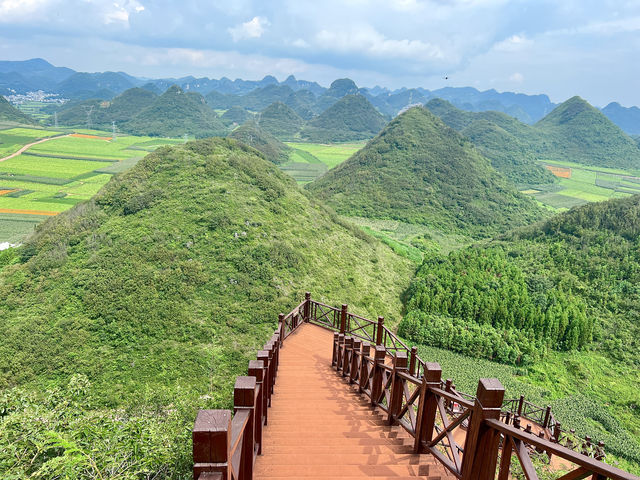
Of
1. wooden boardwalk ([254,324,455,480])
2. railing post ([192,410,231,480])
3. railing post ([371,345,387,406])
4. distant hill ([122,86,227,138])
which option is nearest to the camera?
railing post ([192,410,231,480])

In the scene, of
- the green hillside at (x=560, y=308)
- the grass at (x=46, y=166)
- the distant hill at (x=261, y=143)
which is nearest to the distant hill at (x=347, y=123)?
the distant hill at (x=261, y=143)

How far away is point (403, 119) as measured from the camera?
213 feet

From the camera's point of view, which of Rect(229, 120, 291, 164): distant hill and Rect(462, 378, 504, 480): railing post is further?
Rect(229, 120, 291, 164): distant hill

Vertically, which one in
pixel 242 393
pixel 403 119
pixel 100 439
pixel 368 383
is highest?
pixel 403 119

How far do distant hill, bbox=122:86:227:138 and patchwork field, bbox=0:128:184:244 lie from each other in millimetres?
7380

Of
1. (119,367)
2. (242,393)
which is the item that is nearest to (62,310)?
(119,367)

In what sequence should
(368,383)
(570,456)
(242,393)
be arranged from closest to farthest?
(570,456), (242,393), (368,383)

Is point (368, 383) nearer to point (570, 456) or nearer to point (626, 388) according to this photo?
point (570, 456)

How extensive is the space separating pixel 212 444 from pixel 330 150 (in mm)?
108297

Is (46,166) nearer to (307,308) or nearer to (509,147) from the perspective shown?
(307,308)

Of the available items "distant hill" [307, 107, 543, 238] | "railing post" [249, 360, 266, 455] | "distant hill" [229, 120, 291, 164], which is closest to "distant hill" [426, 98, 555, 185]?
"distant hill" [307, 107, 543, 238]

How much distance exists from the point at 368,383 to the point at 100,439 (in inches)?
176

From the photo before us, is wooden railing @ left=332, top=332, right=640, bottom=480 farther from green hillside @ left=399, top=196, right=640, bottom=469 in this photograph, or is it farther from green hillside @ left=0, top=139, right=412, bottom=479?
green hillside @ left=399, top=196, right=640, bottom=469

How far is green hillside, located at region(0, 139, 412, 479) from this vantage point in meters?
6.88
